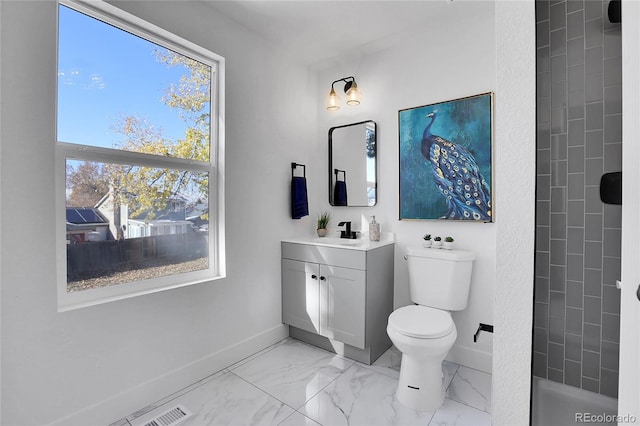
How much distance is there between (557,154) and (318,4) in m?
1.78

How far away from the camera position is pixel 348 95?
8.57ft

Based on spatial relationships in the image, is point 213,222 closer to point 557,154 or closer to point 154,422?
point 154,422

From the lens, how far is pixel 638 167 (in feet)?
2.59

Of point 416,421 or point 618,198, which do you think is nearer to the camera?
point 618,198

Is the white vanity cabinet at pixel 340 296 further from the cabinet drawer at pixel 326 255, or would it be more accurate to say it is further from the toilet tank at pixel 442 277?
the toilet tank at pixel 442 277

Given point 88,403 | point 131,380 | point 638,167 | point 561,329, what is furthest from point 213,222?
point 638,167

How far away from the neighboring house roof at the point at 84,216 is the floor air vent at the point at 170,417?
1.12 metres

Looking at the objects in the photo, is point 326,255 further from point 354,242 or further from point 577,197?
point 577,197

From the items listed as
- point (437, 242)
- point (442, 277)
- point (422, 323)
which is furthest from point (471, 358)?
point (437, 242)

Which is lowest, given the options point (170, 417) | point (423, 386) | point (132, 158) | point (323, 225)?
point (170, 417)

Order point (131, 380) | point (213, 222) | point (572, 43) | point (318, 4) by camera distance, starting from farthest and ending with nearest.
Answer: point (213, 222) < point (318, 4) < point (131, 380) < point (572, 43)

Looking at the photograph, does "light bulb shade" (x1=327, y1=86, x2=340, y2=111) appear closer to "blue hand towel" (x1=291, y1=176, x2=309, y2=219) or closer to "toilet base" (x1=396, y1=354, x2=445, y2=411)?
"blue hand towel" (x1=291, y1=176, x2=309, y2=219)

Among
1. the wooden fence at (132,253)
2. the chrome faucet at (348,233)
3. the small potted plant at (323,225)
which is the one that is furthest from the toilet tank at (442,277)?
the wooden fence at (132,253)

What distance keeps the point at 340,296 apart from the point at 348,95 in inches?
66.5
